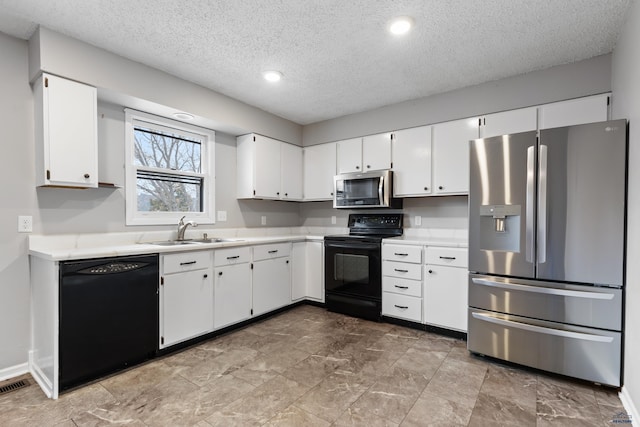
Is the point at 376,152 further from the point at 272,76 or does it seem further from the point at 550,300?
the point at 550,300

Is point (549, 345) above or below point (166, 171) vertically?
below

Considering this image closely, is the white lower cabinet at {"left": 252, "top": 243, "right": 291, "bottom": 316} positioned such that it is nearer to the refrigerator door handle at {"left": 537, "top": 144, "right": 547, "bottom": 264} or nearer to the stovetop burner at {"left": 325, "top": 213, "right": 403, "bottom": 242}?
the stovetop burner at {"left": 325, "top": 213, "right": 403, "bottom": 242}

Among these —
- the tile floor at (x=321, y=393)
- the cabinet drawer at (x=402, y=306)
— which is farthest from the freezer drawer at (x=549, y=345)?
the cabinet drawer at (x=402, y=306)

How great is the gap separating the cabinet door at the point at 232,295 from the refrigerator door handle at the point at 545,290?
2.18 meters

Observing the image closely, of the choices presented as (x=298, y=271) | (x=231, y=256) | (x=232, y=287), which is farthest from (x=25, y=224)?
(x=298, y=271)

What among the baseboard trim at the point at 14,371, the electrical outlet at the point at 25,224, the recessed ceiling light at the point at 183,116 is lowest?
the baseboard trim at the point at 14,371

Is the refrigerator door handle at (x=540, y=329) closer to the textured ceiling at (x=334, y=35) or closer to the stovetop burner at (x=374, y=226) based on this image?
the stovetop burner at (x=374, y=226)

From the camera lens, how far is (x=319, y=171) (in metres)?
4.35

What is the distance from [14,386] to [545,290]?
3802mm

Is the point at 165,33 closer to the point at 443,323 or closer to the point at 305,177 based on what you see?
the point at 305,177

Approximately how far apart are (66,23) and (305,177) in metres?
2.93

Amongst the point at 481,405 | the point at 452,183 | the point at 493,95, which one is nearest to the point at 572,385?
the point at 481,405

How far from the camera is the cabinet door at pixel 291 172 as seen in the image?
4.22m

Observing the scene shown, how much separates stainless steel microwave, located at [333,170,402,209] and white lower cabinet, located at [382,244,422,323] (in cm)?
58
